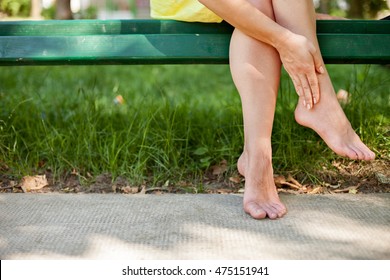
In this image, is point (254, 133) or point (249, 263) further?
point (254, 133)

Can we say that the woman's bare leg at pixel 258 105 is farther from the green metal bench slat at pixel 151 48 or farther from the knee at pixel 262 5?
the green metal bench slat at pixel 151 48

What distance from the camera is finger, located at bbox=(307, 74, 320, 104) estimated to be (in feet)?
7.30

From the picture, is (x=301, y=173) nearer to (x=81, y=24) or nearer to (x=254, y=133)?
(x=254, y=133)

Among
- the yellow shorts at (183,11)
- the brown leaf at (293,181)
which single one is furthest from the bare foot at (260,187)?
the yellow shorts at (183,11)

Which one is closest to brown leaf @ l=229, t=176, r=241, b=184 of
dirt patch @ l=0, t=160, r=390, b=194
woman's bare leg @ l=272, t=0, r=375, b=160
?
dirt patch @ l=0, t=160, r=390, b=194

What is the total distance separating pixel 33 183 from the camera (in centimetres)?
260

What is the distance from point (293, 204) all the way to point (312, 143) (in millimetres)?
507

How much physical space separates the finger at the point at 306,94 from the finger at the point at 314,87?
0.04 ft

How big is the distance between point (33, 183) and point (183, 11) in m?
0.93

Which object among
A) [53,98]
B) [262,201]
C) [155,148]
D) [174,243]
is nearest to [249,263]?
[174,243]

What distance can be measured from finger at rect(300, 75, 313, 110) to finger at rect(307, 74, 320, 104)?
1cm

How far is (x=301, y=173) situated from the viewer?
2648mm

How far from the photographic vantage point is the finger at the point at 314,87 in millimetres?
2227

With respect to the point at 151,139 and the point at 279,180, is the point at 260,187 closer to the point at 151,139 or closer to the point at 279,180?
the point at 279,180
